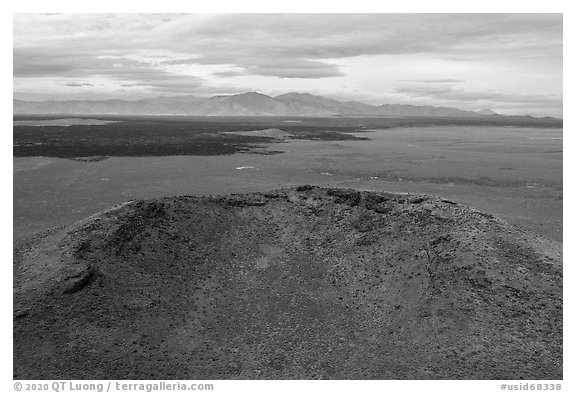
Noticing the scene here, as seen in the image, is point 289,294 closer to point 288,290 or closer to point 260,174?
point 288,290

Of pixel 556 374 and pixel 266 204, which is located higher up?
A: pixel 266 204

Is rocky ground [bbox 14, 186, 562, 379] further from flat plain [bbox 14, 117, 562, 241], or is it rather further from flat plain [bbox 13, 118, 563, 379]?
flat plain [bbox 14, 117, 562, 241]

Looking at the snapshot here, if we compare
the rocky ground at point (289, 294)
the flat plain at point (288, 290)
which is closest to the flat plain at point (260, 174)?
the flat plain at point (288, 290)

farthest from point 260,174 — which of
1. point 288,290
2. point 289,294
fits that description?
A: point 289,294

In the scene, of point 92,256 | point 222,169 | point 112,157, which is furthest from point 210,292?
point 112,157

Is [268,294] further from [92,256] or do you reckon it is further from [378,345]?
[92,256]

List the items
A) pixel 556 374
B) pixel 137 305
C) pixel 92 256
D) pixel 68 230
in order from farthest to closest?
pixel 68 230 → pixel 92 256 → pixel 137 305 → pixel 556 374

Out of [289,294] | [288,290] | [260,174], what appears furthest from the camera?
[260,174]

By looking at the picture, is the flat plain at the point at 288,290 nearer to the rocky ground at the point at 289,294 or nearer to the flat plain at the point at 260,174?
the rocky ground at the point at 289,294

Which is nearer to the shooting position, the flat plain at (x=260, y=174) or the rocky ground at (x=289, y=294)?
the rocky ground at (x=289, y=294)
